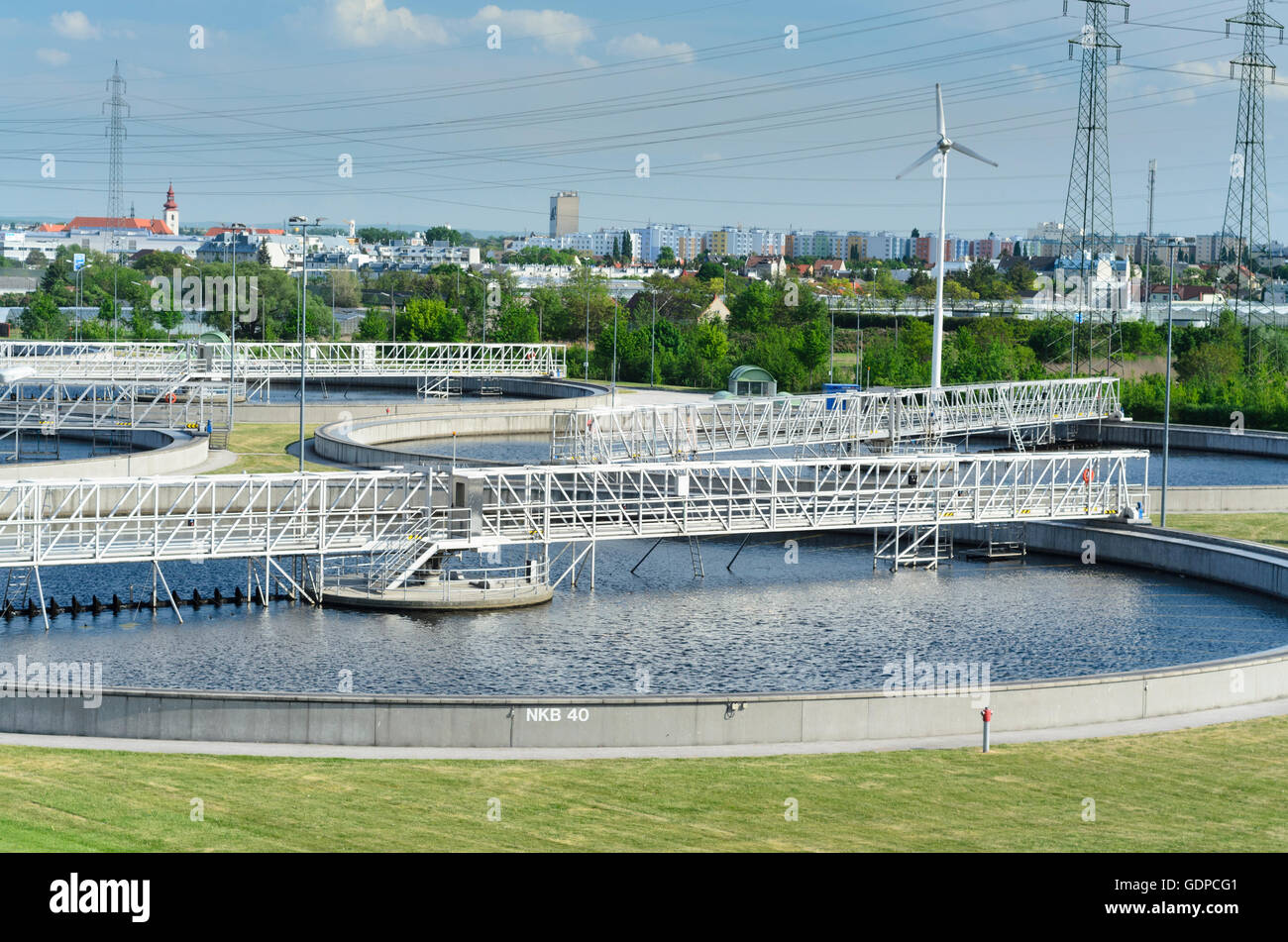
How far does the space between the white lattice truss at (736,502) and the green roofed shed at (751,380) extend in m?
48.9

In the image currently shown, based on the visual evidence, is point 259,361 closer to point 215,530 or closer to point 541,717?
point 215,530

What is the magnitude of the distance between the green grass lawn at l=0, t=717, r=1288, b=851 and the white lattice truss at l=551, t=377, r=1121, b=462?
134ft

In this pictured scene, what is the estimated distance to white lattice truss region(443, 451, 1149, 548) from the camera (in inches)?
1875

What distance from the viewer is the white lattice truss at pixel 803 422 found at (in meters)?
72.2

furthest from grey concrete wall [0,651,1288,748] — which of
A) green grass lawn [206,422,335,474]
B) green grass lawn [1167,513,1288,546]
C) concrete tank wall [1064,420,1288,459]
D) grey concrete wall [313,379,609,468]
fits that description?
concrete tank wall [1064,420,1288,459]

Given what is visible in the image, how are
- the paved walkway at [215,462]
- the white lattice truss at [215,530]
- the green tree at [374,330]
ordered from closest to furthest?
the white lattice truss at [215,530]
the paved walkway at [215,462]
the green tree at [374,330]

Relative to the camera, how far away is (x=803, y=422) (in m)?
79.6

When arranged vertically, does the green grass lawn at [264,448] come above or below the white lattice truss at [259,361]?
below

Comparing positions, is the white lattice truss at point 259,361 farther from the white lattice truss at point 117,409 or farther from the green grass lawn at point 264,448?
the green grass lawn at point 264,448

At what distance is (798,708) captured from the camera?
93.9 ft

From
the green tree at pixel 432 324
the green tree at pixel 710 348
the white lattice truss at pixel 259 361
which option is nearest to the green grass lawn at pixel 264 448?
the white lattice truss at pixel 259 361
